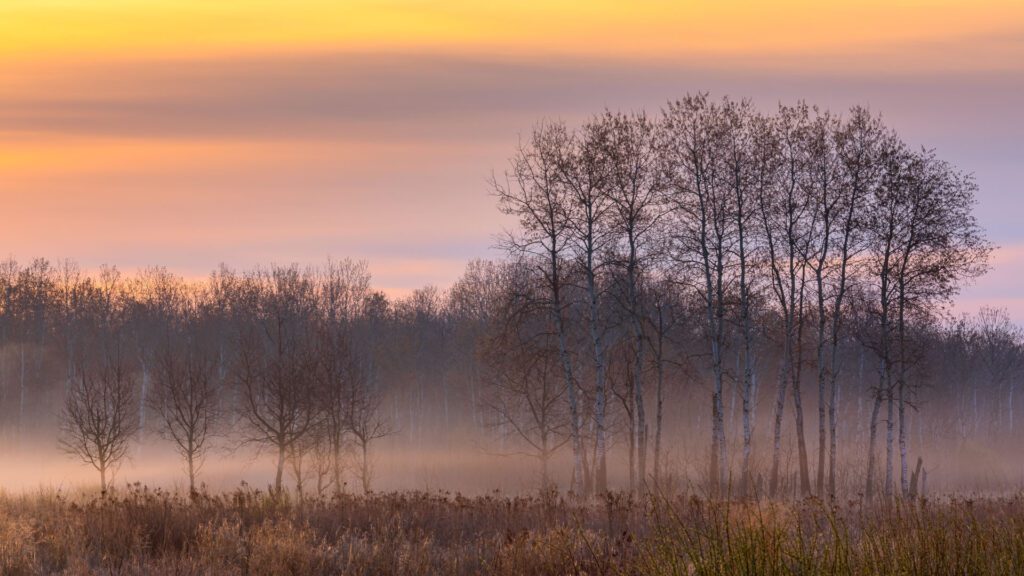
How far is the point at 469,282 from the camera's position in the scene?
333 ft

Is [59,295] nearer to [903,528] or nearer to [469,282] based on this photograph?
[469,282]

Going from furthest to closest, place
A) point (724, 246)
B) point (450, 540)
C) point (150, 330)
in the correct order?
point (150, 330) → point (724, 246) → point (450, 540)

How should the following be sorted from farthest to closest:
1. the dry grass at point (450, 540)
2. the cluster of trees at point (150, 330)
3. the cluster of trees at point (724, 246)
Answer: the cluster of trees at point (150, 330) < the cluster of trees at point (724, 246) < the dry grass at point (450, 540)

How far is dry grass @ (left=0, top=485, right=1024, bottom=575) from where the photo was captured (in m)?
7.61

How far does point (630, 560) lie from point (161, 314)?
297 feet

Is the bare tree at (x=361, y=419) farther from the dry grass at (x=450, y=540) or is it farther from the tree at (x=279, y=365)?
the dry grass at (x=450, y=540)

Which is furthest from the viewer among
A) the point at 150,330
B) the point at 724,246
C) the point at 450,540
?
the point at 150,330

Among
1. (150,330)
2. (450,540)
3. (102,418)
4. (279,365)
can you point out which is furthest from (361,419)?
(150,330)

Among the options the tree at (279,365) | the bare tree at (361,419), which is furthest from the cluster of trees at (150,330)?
the bare tree at (361,419)

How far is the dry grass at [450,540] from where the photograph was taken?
25.0 ft

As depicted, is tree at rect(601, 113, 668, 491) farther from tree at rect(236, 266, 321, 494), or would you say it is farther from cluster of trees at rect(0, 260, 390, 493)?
cluster of trees at rect(0, 260, 390, 493)

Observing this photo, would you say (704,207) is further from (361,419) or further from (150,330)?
(150,330)

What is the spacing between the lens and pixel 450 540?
14656 millimetres

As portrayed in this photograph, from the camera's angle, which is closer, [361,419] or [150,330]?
[361,419]
